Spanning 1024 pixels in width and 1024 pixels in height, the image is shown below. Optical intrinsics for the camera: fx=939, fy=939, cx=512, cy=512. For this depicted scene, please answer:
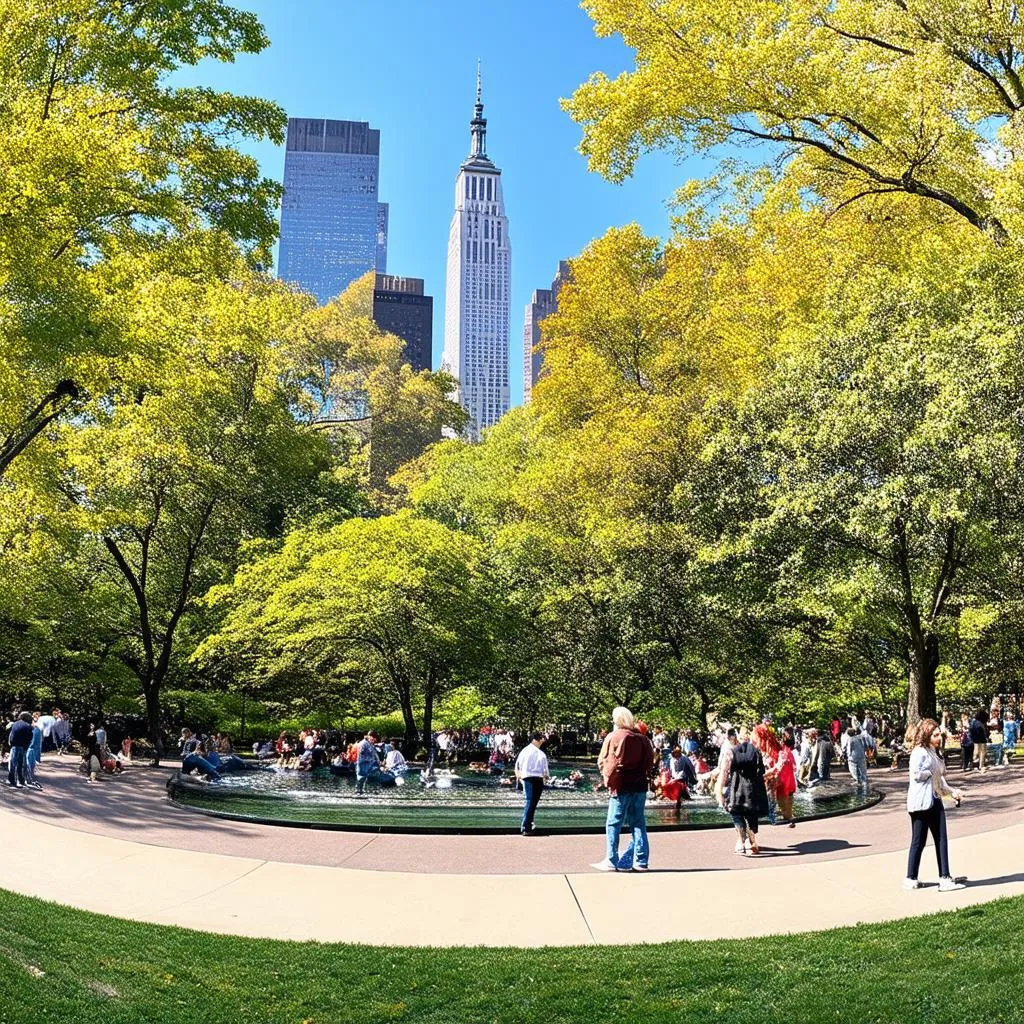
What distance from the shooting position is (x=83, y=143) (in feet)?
37.1

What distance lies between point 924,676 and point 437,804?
10.7 meters

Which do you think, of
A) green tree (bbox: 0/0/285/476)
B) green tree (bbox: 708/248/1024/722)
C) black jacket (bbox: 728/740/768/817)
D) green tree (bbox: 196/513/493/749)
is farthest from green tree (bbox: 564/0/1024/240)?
green tree (bbox: 196/513/493/749)

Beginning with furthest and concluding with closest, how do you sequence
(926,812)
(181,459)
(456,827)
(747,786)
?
(181,459)
(456,827)
(747,786)
(926,812)

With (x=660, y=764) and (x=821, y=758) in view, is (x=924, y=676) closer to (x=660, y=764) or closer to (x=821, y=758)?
(x=821, y=758)

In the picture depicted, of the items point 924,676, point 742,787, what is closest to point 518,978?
point 742,787

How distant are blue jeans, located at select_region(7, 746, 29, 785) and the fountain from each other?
7.79ft

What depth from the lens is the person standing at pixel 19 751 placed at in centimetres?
1532

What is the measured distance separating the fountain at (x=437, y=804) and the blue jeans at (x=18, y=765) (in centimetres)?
237

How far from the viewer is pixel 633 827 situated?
359 inches

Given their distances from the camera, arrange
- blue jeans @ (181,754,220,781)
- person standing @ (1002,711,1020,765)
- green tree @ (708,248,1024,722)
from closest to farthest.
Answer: green tree @ (708,248,1024,722) → blue jeans @ (181,754,220,781) → person standing @ (1002,711,1020,765)

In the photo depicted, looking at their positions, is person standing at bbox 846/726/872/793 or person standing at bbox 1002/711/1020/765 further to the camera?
person standing at bbox 1002/711/1020/765

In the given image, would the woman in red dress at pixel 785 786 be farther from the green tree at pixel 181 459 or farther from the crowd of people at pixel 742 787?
the green tree at pixel 181 459

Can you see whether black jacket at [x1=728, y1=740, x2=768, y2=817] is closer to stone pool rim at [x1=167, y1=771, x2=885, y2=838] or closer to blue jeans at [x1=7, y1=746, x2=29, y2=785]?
stone pool rim at [x1=167, y1=771, x2=885, y2=838]

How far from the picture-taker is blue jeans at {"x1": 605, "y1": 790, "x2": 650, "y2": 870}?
354 inches
